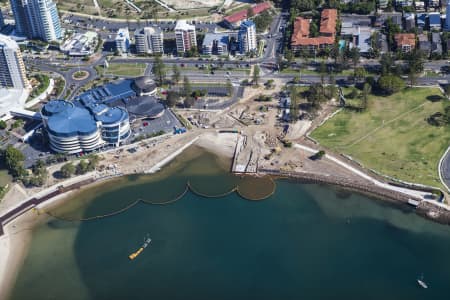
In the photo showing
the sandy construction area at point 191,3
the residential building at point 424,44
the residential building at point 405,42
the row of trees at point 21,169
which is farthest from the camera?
the sandy construction area at point 191,3

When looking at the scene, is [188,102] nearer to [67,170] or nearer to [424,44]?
[67,170]

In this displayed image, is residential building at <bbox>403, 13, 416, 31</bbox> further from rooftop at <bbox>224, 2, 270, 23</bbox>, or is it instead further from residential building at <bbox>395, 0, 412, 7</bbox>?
rooftop at <bbox>224, 2, 270, 23</bbox>

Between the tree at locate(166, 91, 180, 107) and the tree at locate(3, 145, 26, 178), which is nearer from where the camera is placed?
the tree at locate(3, 145, 26, 178)

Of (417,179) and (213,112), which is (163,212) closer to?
(213,112)

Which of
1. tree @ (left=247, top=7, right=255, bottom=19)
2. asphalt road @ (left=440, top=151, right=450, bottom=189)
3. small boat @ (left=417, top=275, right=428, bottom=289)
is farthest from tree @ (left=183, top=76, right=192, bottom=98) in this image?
small boat @ (left=417, top=275, right=428, bottom=289)

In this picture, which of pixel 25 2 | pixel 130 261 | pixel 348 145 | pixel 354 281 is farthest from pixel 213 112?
pixel 25 2

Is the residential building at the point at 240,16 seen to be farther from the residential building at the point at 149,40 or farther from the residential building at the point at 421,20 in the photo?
the residential building at the point at 421,20

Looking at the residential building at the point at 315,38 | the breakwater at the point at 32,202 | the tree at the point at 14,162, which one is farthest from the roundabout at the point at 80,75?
the residential building at the point at 315,38
